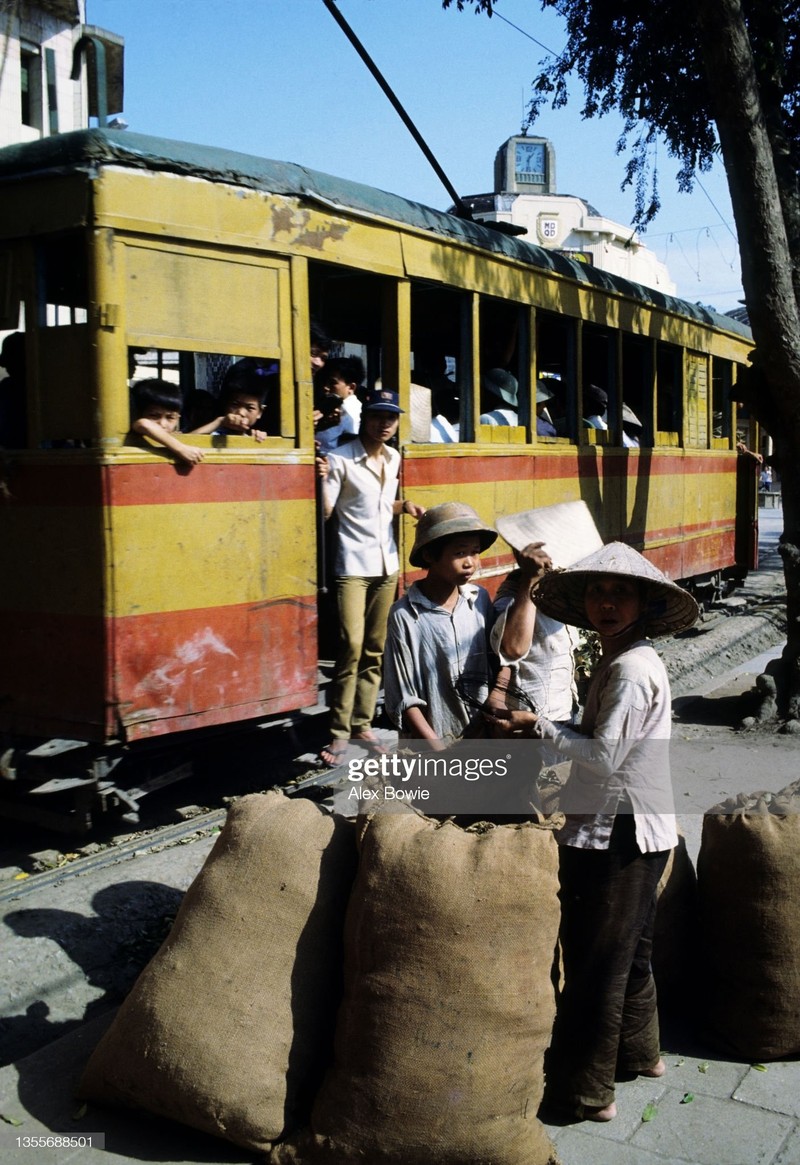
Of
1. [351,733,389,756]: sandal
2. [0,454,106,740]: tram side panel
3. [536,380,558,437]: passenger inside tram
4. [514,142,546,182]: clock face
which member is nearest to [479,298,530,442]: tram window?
[536,380,558,437]: passenger inside tram

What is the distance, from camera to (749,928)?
11.5 feet

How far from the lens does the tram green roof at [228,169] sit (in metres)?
5.01

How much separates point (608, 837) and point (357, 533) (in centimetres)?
329

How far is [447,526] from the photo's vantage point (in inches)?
151

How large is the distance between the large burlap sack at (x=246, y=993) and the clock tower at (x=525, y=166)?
248ft

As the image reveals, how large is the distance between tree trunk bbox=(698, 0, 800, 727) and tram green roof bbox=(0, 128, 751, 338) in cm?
152

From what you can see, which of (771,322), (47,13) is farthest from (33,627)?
(47,13)

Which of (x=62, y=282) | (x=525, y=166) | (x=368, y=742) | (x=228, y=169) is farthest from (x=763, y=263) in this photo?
(x=525, y=166)

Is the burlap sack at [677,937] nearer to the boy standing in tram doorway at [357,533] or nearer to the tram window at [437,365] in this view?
the boy standing in tram doorway at [357,533]

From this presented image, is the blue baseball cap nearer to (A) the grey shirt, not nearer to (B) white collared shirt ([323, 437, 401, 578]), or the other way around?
(B) white collared shirt ([323, 437, 401, 578])

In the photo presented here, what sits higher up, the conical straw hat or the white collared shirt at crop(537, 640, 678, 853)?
the conical straw hat

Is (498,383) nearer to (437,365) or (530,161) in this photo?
(437,365)

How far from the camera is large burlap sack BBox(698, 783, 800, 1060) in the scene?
136 inches

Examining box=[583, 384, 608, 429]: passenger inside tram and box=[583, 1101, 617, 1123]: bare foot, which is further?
box=[583, 384, 608, 429]: passenger inside tram
